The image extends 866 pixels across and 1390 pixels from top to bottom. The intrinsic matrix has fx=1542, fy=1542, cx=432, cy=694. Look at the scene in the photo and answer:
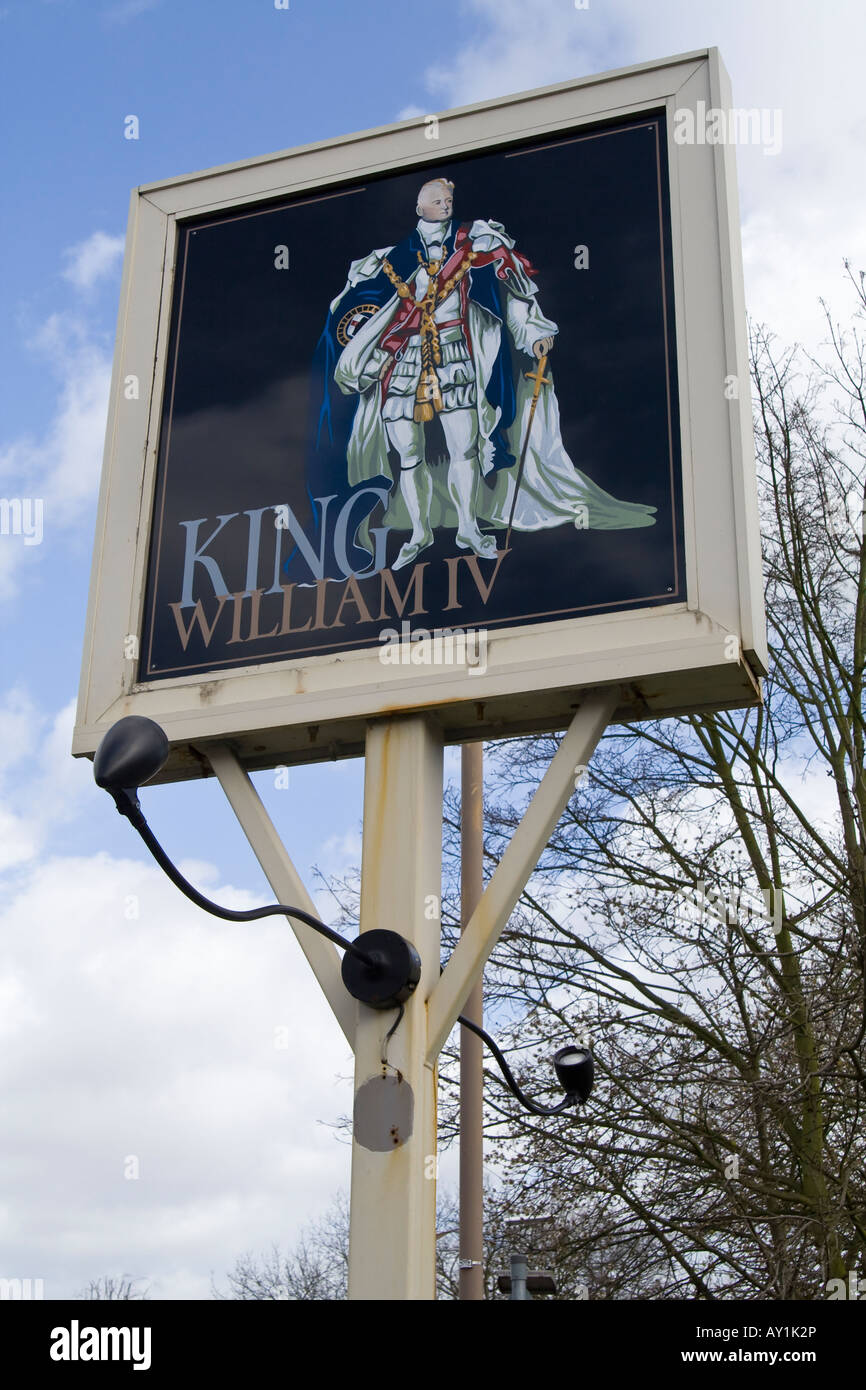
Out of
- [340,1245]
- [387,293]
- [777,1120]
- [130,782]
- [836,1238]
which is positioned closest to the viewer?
[130,782]

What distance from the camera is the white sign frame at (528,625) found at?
4977 mm

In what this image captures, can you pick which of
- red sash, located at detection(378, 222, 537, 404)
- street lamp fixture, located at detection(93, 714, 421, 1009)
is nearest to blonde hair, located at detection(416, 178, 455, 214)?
red sash, located at detection(378, 222, 537, 404)

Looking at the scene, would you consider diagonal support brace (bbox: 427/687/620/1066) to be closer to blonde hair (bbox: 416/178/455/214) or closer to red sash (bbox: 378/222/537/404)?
red sash (bbox: 378/222/537/404)

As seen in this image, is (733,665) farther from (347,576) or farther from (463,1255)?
(463,1255)

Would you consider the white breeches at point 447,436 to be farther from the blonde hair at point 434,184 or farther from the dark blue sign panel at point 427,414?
the blonde hair at point 434,184

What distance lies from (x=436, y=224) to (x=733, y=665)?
2.36 m

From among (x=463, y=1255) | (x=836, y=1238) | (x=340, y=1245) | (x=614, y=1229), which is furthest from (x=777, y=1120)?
(x=340, y=1245)

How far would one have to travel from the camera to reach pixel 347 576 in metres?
5.54

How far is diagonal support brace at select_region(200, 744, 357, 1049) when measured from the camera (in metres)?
4.91

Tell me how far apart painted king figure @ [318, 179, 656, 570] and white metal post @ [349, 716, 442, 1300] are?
0.84 metres

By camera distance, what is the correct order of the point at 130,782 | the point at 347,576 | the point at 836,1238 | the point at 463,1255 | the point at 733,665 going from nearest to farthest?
the point at 130,782
the point at 733,665
the point at 347,576
the point at 463,1255
the point at 836,1238

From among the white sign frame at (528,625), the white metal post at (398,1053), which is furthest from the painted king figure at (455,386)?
the white metal post at (398,1053)

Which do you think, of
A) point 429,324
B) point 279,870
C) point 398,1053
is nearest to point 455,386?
point 429,324

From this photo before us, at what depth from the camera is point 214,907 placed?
4.40m
